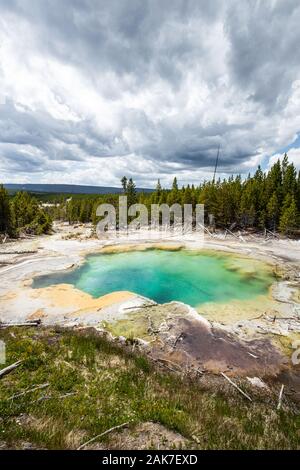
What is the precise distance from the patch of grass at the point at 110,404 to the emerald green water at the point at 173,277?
12171 millimetres

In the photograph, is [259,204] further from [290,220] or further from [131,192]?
[131,192]

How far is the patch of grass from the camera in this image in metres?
6.43

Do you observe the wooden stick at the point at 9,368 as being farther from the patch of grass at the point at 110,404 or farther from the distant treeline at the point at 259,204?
the distant treeline at the point at 259,204

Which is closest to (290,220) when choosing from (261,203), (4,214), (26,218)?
(261,203)

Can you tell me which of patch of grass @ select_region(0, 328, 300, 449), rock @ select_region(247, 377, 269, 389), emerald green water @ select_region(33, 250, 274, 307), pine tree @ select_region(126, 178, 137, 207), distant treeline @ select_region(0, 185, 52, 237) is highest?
pine tree @ select_region(126, 178, 137, 207)

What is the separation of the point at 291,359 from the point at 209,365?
479 cm

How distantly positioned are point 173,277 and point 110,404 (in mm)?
23631

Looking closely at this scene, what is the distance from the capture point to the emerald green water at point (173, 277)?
2491cm

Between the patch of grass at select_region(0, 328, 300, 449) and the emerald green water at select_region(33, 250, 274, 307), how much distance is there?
1217 centimetres

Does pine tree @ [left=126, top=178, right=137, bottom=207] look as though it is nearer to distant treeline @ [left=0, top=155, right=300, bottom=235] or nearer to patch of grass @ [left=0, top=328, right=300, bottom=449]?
distant treeline @ [left=0, top=155, right=300, bottom=235]

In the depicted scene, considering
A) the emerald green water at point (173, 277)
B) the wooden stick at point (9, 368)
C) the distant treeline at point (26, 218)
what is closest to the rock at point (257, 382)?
the emerald green water at point (173, 277)

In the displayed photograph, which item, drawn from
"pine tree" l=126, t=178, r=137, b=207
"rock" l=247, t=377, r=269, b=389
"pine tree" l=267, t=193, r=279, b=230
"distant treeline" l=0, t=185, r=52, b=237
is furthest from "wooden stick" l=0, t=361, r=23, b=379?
"pine tree" l=126, t=178, r=137, b=207

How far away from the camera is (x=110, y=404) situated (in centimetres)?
789

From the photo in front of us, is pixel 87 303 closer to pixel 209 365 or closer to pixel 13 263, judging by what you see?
pixel 209 365
